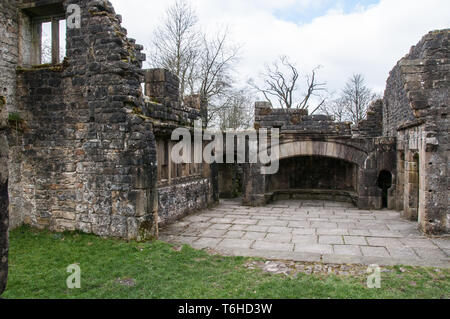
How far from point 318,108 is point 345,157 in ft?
64.9

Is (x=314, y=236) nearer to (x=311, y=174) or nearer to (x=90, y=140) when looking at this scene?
(x=90, y=140)

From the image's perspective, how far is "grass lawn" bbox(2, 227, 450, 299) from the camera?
4225mm

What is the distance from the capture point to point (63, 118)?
6.84 m

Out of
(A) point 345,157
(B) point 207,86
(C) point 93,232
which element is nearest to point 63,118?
(C) point 93,232

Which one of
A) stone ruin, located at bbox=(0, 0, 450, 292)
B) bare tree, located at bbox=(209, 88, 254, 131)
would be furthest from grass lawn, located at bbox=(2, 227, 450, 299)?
bare tree, located at bbox=(209, 88, 254, 131)

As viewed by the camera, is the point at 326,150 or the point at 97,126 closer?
the point at 97,126

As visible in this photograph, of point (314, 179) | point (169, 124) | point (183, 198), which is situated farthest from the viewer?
point (314, 179)

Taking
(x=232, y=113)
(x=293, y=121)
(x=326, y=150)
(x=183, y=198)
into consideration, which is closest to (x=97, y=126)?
(x=183, y=198)

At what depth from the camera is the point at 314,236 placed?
722 cm

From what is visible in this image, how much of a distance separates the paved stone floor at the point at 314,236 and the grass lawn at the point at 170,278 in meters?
0.67

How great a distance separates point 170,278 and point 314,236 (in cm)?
360

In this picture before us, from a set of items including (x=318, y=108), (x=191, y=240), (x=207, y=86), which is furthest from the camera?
(x=318, y=108)

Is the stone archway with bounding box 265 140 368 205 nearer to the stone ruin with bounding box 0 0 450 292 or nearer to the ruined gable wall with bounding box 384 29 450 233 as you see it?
the ruined gable wall with bounding box 384 29 450 233

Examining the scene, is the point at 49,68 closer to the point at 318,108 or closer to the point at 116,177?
the point at 116,177
